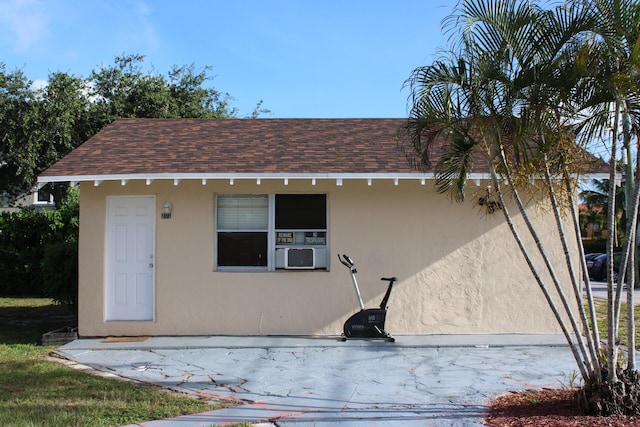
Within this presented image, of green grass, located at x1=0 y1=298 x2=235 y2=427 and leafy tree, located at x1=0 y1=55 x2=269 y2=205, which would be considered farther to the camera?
leafy tree, located at x1=0 y1=55 x2=269 y2=205

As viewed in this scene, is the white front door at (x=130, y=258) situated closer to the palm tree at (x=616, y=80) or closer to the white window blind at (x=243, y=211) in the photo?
the white window blind at (x=243, y=211)

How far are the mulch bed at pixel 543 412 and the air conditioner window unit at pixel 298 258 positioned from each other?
405 centimetres

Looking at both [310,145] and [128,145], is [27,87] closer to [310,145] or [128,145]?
[128,145]

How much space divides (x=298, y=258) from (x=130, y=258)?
2791mm

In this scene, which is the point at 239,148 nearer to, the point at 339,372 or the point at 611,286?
the point at 339,372

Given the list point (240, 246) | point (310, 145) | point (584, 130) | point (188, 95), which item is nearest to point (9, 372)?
point (240, 246)

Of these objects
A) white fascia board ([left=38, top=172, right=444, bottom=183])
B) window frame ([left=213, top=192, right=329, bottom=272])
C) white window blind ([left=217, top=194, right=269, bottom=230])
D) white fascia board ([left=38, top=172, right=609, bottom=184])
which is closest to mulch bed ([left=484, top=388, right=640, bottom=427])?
white fascia board ([left=38, top=172, right=609, bottom=184])

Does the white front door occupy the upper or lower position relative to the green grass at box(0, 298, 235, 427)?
upper

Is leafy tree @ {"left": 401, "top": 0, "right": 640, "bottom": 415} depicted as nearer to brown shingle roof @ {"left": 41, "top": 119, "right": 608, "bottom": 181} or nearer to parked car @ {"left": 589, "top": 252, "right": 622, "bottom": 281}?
brown shingle roof @ {"left": 41, "top": 119, "right": 608, "bottom": 181}

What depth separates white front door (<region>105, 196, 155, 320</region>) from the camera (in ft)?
32.4

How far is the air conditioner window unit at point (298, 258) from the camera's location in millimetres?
9680

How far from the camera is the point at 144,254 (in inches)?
391

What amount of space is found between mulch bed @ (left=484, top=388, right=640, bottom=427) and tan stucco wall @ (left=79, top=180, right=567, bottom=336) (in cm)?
333

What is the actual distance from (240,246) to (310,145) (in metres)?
2.23
